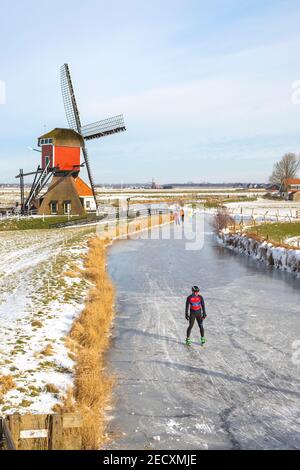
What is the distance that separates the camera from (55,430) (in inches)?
235

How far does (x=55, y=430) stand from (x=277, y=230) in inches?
1299

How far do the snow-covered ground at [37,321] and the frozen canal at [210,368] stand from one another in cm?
147

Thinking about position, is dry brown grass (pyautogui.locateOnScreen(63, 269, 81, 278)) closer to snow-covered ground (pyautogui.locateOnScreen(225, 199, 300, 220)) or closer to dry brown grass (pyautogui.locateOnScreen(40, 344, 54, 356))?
dry brown grass (pyautogui.locateOnScreen(40, 344, 54, 356))

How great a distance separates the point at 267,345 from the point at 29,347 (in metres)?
6.59

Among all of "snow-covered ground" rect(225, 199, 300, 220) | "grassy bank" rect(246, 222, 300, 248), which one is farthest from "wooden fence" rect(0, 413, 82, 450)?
"snow-covered ground" rect(225, 199, 300, 220)

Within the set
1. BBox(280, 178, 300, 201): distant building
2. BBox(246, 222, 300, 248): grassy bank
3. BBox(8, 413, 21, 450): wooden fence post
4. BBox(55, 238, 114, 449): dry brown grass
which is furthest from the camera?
BBox(280, 178, 300, 201): distant building

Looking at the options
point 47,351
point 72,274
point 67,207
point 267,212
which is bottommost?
point 47,351

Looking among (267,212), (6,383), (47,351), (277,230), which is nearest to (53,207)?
(267,212)

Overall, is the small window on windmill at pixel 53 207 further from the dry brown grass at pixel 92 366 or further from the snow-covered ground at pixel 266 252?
the dry brown grass at pixel 92 366

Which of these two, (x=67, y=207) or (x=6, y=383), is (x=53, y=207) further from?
(x=6, y=383)

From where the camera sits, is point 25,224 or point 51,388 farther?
point 25,224

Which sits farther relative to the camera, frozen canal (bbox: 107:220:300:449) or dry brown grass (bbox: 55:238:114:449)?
frozen canal (bbox: 107:220:300:449)

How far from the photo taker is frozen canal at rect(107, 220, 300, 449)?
7.77m

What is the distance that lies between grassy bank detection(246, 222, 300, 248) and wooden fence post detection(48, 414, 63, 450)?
27.9 metres
